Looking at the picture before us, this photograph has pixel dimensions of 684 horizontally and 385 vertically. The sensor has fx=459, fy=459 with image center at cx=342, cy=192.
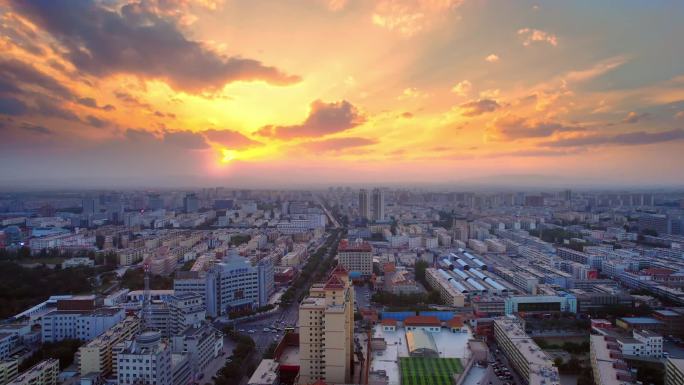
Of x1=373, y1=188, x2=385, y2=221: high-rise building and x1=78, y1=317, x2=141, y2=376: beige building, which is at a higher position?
x1=373, y1=188, x2=385, y2=221: high-rise building

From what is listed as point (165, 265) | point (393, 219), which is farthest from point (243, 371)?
point (393, 219)

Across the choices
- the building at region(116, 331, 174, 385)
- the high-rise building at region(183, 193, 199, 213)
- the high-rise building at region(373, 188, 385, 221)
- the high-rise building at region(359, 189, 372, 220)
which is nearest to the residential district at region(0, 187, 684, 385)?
the building at region(116, 331, 174, 385)

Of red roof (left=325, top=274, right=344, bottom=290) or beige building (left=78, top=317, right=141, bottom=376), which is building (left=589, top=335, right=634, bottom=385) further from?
beige building (left=78, top=317, right=141, bottom=376)

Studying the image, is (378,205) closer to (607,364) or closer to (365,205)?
(365,205)

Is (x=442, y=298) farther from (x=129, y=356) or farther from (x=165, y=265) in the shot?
(x=165, y=265)

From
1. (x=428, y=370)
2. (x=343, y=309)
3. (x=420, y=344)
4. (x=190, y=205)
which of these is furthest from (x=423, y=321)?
(x=190, y=205)

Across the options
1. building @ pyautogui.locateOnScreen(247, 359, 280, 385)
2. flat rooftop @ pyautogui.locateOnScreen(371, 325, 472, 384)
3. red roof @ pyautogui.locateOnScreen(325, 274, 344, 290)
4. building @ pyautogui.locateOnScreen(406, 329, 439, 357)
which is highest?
red roof @ pyautogui.locateOnScreen(325, 274, 344, 290)

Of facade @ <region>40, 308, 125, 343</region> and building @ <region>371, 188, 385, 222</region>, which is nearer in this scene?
facade @ <region>40, 308, 125, 343</region>
